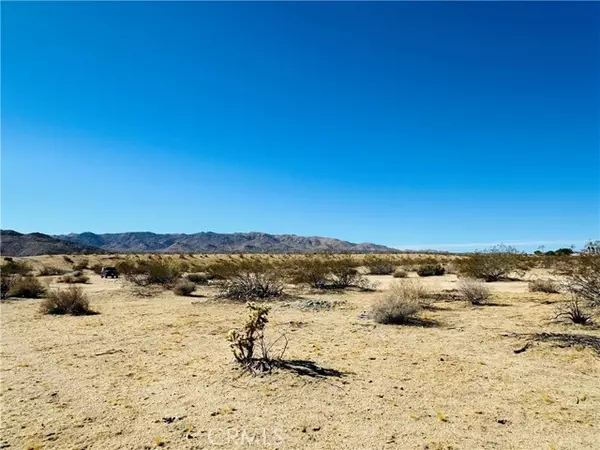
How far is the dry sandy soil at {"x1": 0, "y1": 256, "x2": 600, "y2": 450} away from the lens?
498 centimetres

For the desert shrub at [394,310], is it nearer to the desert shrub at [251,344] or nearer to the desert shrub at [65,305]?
the desert shrub at [251,344]

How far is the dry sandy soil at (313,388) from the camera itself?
16.3ft

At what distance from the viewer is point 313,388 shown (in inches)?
259

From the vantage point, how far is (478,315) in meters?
13.3

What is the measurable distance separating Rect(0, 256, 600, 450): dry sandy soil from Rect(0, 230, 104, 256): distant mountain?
89691 millimetres

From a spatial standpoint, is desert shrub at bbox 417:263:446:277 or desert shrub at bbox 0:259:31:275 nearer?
desert shrub at bbox 0:259:31:275

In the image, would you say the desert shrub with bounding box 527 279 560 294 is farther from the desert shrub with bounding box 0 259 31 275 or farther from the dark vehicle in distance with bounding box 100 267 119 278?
the desert shrub with bounding box 0 259 31 275

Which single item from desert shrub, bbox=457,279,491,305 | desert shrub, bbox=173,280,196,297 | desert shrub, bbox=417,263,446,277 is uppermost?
desert shrub, bbox=417,263,446,277

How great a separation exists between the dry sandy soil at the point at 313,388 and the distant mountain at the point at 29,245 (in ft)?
294

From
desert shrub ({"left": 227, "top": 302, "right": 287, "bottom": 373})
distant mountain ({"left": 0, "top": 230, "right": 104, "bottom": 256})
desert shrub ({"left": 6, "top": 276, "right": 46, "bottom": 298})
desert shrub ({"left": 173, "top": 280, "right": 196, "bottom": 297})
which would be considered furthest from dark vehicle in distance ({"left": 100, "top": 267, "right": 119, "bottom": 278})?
distant mountain ({"left": 0, "top": 230, "right": 104, "bottom": 256})

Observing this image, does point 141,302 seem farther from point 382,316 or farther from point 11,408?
point 11,408

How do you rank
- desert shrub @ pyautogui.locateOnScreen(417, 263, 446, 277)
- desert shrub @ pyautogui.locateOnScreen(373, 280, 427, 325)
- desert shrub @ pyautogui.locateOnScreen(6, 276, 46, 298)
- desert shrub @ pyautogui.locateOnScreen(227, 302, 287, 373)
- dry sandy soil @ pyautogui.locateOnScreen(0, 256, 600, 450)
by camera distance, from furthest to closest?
1. desert shrub @ pyautogui.locateOnScreen(417, 263, 446, 277)
2. desert shrub @ pyautogui.locateOnScreen(6, 276, 46, 298)
3. desert shrub @ pyautogui.locateOnScreen(373, 280, 427, 325)
4. desert shrub @ pyautogui.locateOnScreen(227, 302, 287, 373)
5. dry sandy soil @ pyautogui.locateOnScreen(0, 256, 600, 450)

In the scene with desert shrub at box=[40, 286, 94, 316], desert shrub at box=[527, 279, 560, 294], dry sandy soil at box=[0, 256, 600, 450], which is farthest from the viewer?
desert shrub at box=[527, 279, 560, 294]

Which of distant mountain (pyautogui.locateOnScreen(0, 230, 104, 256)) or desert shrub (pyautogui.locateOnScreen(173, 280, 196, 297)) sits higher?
distant mountain (pyautogui.locateOnScreen(0, 230, 104, 256))
